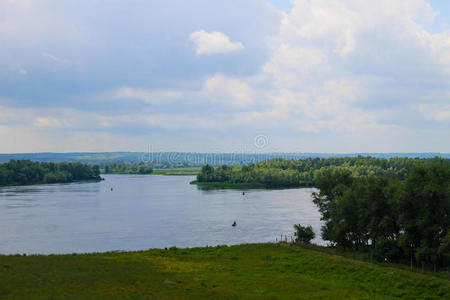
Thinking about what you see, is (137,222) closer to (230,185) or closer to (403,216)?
(403,216)

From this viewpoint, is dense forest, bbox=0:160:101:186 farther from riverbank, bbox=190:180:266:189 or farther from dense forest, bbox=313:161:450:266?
dense forest, bbox=313:161:450:266

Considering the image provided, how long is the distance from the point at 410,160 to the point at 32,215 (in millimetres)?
141189

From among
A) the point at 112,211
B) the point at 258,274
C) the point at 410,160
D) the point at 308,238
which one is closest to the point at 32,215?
the point at 112,211

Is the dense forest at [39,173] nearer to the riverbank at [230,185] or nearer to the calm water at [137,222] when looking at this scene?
the calm water at [137,222]

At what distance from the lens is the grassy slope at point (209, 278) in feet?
80.6

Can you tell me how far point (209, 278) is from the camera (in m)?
29.3

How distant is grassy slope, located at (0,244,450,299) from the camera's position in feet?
80.6

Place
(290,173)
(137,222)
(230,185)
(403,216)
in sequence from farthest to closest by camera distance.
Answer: (290,173), (230,185), (137,222), (403,216)

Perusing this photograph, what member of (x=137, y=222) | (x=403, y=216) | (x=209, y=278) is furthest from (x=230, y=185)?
(x=209, y=278)

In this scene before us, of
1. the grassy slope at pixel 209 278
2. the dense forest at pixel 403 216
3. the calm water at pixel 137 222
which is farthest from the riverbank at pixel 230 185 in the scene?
the grassy slope at pixel 209 278

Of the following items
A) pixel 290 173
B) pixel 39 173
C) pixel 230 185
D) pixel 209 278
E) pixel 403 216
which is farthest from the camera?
pixel 39 173

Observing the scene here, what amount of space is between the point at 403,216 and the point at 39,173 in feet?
524

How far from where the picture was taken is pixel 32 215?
7806cm

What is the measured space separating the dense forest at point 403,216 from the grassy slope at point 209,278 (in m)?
7.11
